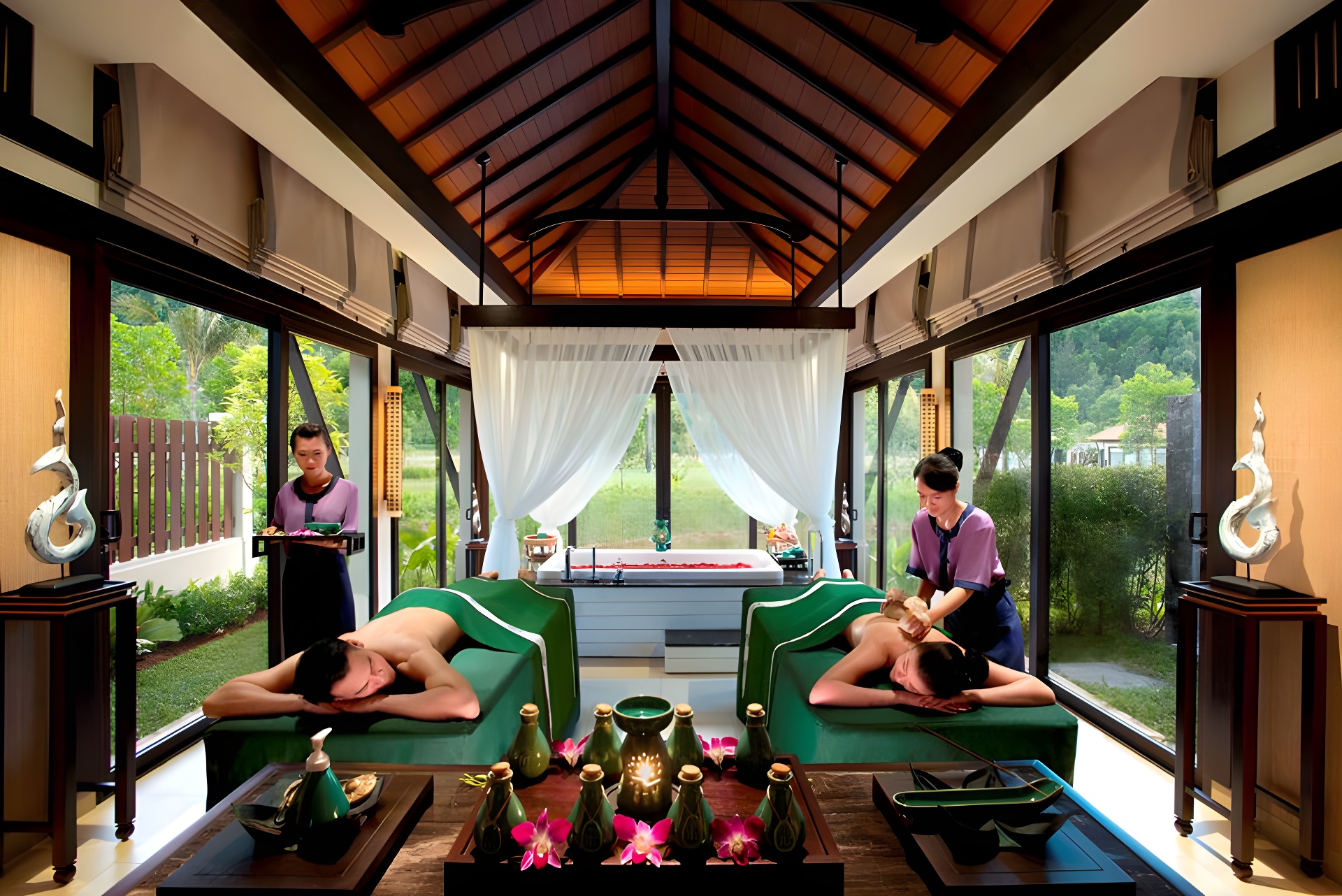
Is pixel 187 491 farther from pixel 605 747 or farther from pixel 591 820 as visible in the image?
pixel 591 820

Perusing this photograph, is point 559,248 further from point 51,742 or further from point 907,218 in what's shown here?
point 51,742

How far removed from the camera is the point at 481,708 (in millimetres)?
1952

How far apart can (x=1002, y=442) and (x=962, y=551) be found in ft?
6.48

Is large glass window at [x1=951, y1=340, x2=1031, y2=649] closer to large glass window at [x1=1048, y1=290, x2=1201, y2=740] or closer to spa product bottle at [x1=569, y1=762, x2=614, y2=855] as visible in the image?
large glass window at [x1=1048, y1=290, x2=1201, y2=740]

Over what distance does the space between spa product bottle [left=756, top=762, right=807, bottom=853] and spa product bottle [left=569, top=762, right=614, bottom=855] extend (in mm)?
261

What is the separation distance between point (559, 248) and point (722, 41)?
261 centimetres

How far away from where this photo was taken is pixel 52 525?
2.23m

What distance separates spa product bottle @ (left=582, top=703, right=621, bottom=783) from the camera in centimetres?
139

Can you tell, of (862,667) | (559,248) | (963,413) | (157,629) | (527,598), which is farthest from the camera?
(559,248)

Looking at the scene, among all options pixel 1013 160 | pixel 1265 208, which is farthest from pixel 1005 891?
pixel 1013 160

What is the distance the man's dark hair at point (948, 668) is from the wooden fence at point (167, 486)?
10.1 feet

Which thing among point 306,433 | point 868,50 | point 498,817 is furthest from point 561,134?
point 498,817

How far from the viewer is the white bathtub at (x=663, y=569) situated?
4.36 meters

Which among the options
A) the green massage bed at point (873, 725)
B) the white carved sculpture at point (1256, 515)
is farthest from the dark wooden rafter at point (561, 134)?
the white carved sculpture at point (1256, 515)
